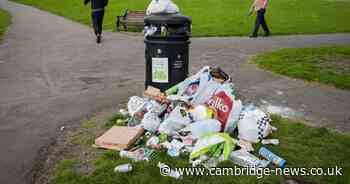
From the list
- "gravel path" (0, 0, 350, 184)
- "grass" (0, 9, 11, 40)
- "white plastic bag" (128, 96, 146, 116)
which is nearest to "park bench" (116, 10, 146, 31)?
"gravel path" (0, 0, 350, 184)

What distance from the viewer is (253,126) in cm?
501

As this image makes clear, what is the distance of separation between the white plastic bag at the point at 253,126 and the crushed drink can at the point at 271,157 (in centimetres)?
30

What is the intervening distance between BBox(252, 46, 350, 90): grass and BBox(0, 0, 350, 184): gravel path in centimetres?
34

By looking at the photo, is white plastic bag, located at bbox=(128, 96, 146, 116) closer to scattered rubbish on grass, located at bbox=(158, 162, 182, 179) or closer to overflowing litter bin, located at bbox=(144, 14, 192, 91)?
overflowing litter bin, located at bbox=(144, 14, 192, 91)

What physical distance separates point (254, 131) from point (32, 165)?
2.59 m

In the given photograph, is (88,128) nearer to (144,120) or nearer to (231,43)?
(144,120)

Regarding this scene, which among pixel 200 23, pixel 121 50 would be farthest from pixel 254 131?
pixel 200 23

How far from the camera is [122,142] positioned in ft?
16.0

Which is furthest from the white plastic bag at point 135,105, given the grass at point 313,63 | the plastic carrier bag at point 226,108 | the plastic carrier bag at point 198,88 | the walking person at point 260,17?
the walking person at point 260,17

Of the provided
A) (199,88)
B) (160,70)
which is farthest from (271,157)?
(160,70)

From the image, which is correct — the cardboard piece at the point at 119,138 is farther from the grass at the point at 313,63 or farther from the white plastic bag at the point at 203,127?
the grass at the point at 313,63

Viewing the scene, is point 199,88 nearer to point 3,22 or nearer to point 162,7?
point 162,7

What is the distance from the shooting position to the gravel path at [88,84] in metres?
5.66

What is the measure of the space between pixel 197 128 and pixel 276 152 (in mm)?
945
